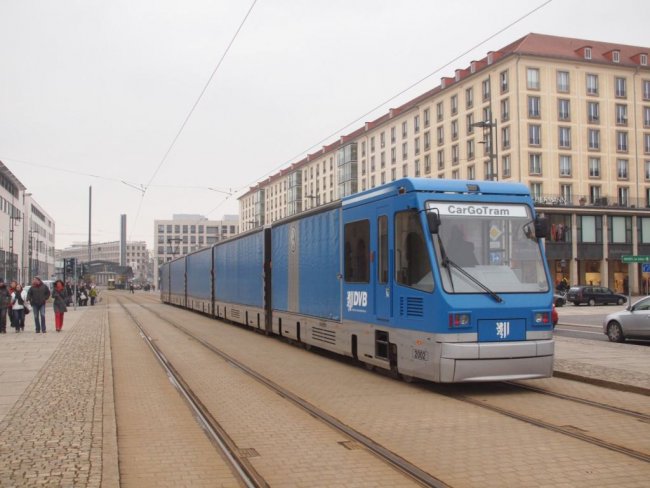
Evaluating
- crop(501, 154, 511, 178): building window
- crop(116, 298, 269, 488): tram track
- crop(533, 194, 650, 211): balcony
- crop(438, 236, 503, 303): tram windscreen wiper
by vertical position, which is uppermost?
crop(501, 154, 511, 178): building window

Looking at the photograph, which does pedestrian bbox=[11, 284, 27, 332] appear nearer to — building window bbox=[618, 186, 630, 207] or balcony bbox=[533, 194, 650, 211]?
balcony bbox=[533, 194, 650, 211]

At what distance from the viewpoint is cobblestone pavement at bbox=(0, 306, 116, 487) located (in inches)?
219

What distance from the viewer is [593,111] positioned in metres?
62.1

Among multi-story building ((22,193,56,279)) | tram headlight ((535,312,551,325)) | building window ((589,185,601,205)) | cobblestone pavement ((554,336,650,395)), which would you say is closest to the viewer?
tram headlight ((535,312,551,325))

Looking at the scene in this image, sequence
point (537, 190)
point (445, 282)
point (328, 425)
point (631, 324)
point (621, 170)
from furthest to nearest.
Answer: point (621, 170), point (537, 190), point (631, 324), point (445, 282), point (328, 425)

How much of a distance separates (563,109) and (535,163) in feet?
19.6

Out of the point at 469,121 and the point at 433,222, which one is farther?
the point at 469,121

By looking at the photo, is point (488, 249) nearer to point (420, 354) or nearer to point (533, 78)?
point (420, 354)

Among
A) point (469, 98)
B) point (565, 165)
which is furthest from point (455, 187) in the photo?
point (469, 98)

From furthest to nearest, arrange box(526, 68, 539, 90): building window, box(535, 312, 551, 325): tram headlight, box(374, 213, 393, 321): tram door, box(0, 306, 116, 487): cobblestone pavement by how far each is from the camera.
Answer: box(526, 68, 539, 90): building window → box(374, 213, 393, 321): tram door → box(535, 312, 551, 325): tram headlight → box(0, 306, 116, 487): cobblestone pavement

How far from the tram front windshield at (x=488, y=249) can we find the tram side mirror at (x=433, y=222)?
253 mm

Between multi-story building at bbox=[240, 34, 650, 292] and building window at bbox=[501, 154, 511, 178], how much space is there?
0.11 metres

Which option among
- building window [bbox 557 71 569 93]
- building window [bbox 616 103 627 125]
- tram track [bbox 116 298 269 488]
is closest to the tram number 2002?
tram track [bbox 116 298 269 488]

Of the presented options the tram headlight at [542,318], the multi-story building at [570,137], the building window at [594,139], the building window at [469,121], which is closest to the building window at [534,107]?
the multi-story building at [570,137]
